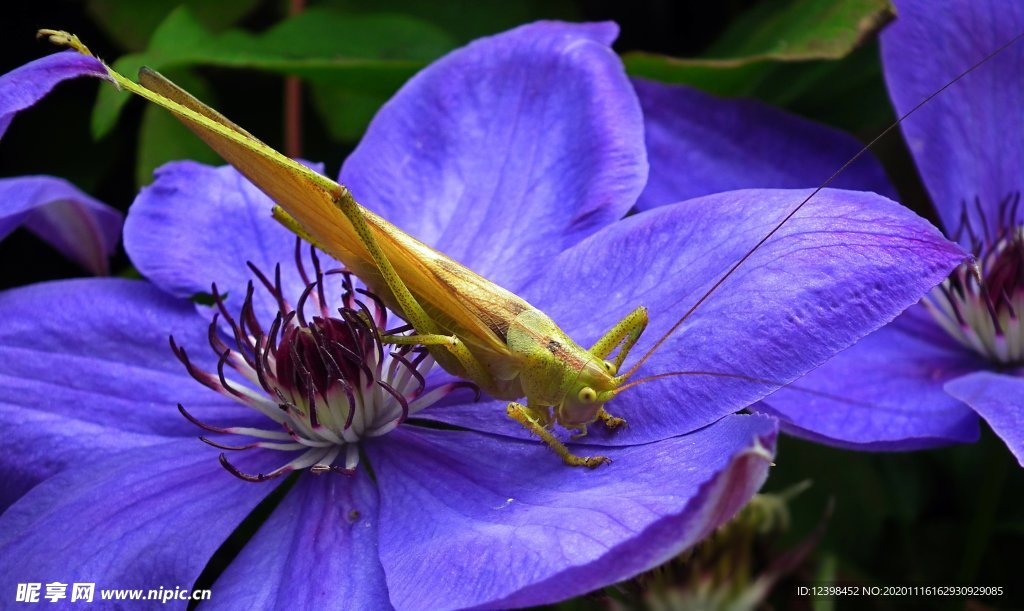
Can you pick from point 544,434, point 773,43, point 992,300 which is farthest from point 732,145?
point 544,434

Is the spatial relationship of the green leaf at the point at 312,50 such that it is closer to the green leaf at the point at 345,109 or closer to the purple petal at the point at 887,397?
the green leaf at the point at 345,109

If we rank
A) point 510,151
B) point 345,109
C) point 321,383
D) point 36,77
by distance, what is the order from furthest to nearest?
point 345,109 < point 510,151 < point 321,383 < point 36,77

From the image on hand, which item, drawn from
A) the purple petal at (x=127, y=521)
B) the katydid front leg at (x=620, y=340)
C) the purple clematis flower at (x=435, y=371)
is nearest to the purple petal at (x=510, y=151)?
the purple clematis flower at (x=435, y=371)

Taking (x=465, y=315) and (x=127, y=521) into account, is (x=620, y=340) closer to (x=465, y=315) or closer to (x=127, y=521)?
(x=465, y=315)

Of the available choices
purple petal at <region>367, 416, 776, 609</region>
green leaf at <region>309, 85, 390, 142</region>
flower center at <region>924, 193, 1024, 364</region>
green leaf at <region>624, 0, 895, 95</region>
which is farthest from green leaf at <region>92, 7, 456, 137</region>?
flower center at <region>924, 193, 1024, 364</region>

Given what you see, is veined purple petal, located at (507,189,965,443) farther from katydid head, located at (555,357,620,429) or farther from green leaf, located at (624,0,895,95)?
green leaf, located at (624,0,895,95)

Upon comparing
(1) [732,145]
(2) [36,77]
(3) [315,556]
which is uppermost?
(2) [36,77]

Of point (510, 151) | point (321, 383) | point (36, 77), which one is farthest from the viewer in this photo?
point (510, 151)
